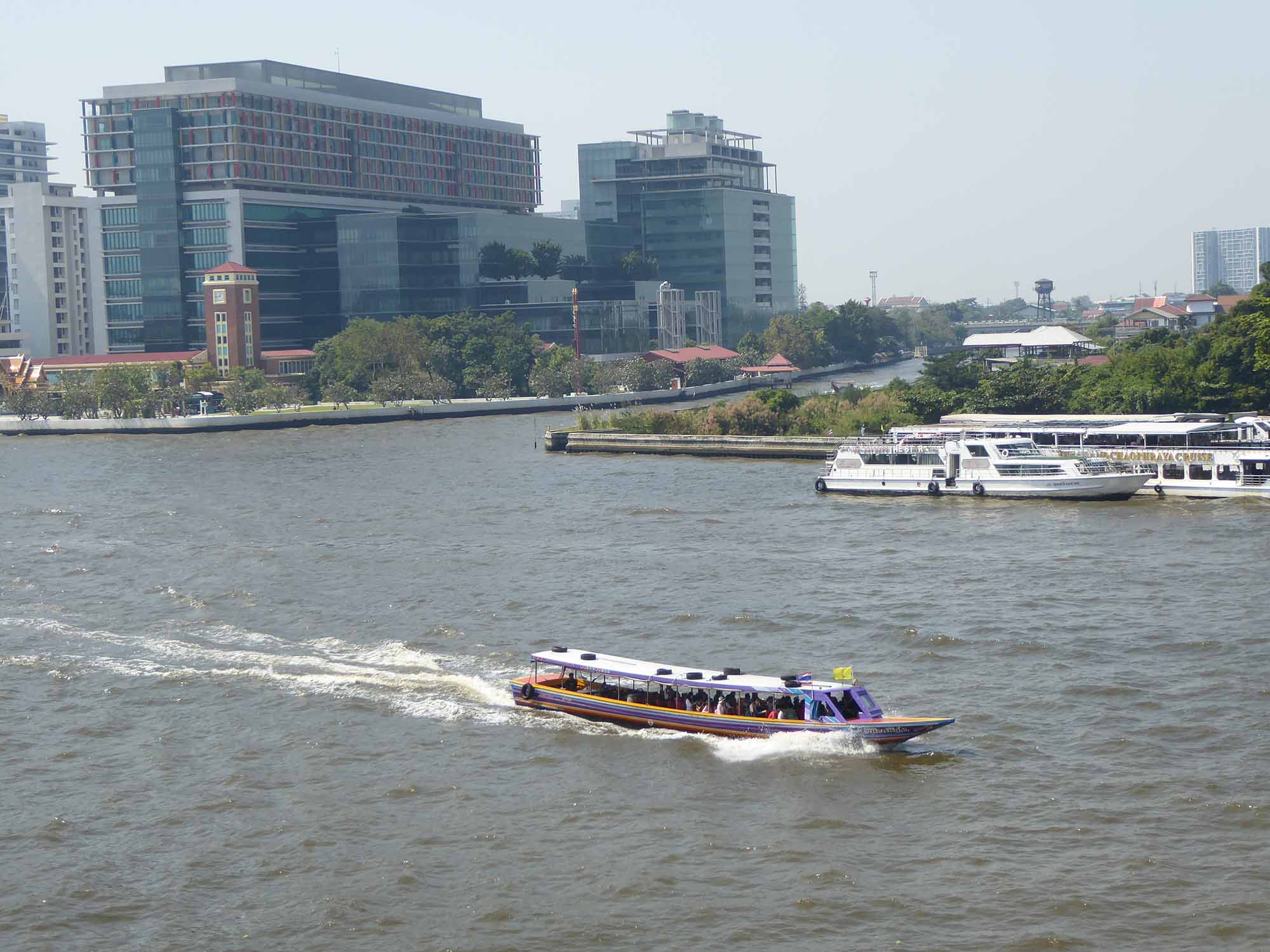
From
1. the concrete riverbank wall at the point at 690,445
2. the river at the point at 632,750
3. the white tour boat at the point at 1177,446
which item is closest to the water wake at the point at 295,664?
the river at the point at 632,750

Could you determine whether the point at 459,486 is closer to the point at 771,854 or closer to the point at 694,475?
A: the point at 694,475

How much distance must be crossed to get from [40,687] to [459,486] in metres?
43.6

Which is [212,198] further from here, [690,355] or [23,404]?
[690,355]

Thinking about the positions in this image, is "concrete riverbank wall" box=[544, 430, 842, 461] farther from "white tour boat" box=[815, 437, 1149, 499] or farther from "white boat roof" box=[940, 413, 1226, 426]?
"white tour boat" box=[815, 437, 1149, 499]

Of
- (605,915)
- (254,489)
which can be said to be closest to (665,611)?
(605,915)

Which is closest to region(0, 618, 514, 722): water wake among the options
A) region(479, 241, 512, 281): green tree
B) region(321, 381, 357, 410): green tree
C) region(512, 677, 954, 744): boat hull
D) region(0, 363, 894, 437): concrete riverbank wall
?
region(512, 677, 954, 744): boat hull

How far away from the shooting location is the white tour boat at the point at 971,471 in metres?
70.4

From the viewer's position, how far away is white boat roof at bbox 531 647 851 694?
3434cm

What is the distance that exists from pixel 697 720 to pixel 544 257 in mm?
165986

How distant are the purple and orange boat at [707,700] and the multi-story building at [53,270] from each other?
16991cm

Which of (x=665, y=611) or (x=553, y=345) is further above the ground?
(x=553, y=345)

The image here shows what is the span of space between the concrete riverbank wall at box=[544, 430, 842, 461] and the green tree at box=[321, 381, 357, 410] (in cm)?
4215

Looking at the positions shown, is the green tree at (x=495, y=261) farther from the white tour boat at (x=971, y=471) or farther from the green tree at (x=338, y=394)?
the white tour boat at (x=971, y=471)

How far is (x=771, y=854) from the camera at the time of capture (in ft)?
93.8
